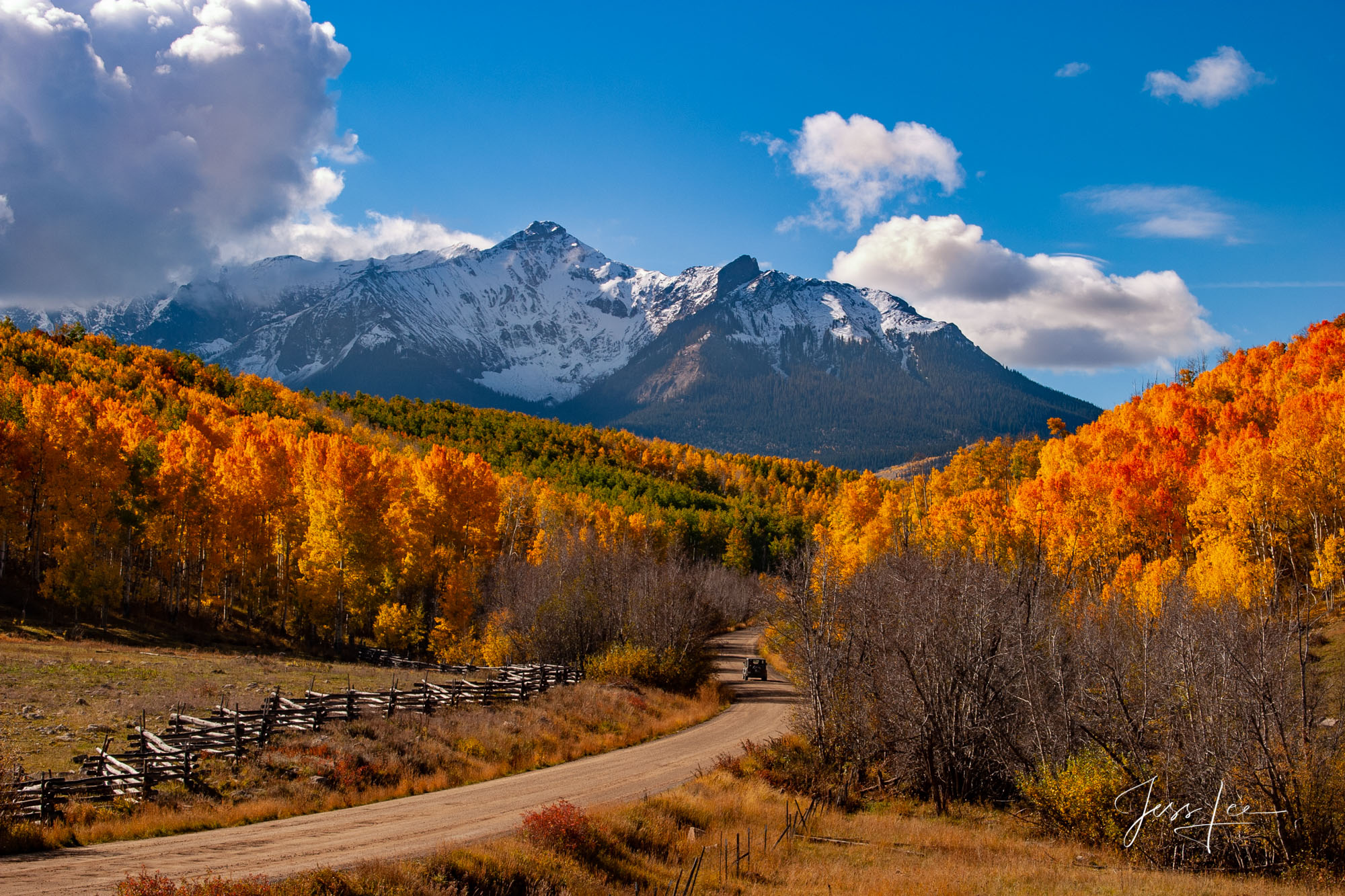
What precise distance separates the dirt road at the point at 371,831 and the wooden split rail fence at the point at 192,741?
2.24 metres

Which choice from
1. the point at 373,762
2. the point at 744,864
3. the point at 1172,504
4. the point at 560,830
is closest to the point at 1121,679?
the point at 744,864

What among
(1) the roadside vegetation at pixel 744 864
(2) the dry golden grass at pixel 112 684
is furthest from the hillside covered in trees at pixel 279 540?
(1) the roadside vegetation at pixel 744 864

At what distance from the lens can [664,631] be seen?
4234 cm

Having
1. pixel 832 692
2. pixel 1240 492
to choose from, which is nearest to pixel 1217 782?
pixel 832 692

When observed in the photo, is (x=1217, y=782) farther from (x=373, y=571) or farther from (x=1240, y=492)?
(x=373, y=571)

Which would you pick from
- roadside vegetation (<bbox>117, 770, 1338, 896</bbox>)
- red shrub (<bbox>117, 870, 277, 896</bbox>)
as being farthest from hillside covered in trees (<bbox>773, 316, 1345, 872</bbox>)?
red shrub (<bbox>117, 870, 277, 896</bbox>)

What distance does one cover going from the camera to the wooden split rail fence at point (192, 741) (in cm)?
1599

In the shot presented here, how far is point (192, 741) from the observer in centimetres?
2053

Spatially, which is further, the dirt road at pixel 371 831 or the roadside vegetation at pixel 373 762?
the roadside vegetation at pixel 373 762

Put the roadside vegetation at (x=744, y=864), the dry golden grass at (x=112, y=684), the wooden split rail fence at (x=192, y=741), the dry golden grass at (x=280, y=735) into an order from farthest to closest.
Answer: the dry golden grass at (x=112, y=684)
the dry golden grass at (x=280, y=735)
the wooden split rail fence at (x=192, y=741)
the roadside vegetation at (x=744, y=864)

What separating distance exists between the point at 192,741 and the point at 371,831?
711cm

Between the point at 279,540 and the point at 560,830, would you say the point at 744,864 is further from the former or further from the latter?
the point at 279,540

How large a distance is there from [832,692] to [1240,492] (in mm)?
39023

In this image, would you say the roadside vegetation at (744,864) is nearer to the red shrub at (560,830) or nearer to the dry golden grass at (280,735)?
the red shrub at (560,830)
